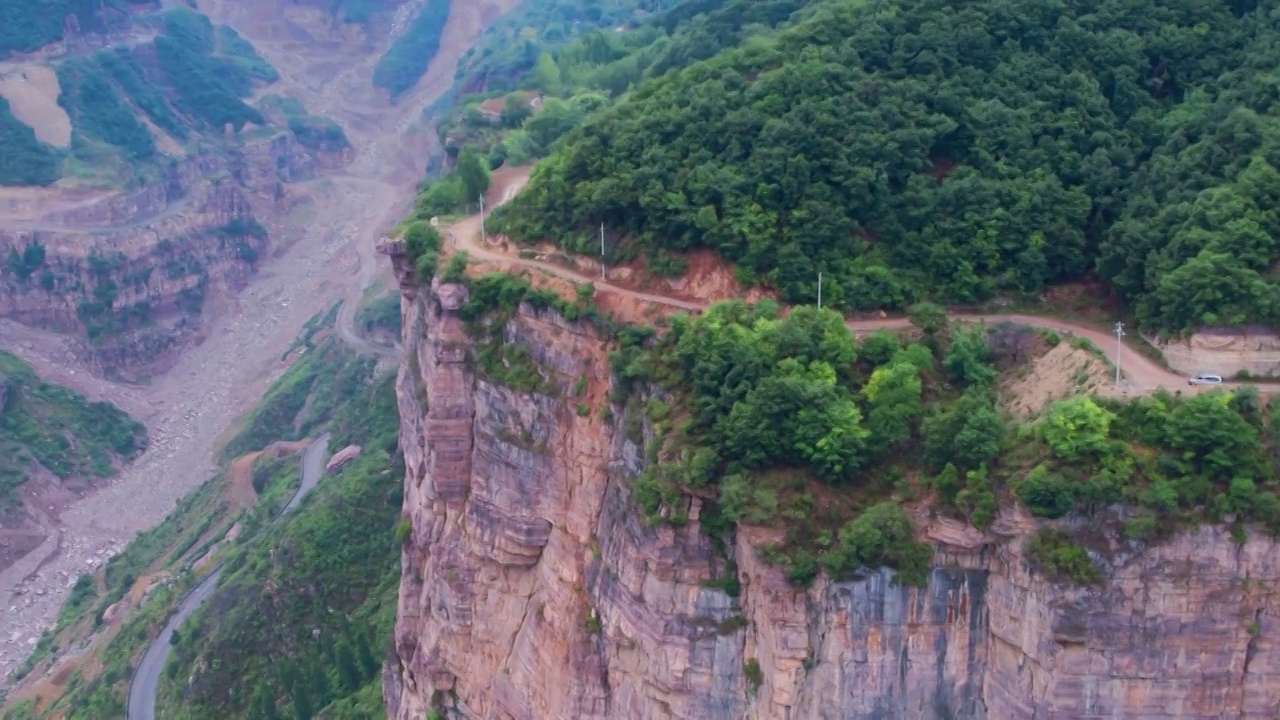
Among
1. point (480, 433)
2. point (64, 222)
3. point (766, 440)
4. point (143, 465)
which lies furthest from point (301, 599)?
point (64, 222)

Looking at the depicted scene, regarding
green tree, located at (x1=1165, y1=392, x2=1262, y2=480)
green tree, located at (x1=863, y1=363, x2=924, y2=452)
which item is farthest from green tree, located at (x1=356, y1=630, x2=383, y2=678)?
green tree, located at (x1=1165, y1=392, x2=1262, y2=480)

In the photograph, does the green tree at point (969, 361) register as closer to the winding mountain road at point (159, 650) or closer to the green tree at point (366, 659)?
the green tree at point (366, 659)

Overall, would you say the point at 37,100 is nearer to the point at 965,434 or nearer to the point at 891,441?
the point at 891,441

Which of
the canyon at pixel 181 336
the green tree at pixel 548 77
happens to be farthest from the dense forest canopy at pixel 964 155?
the canyon at pixel 181 336

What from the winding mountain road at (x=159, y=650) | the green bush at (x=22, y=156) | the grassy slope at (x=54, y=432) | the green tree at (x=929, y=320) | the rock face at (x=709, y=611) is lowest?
the winding mountain road at (x=159, y=650)

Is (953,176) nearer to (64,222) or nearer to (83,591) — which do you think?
(83,591)

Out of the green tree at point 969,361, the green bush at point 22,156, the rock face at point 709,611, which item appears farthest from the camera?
the green bush at point 22,156
